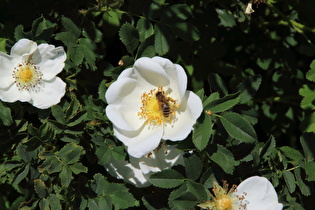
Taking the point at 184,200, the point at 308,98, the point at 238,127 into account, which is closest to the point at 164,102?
the point at 238,127

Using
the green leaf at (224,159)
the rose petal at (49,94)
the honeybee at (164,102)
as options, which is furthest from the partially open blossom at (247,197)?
the rose petal at (49,94)

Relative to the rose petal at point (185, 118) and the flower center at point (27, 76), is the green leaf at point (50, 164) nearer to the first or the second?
the flower center at point (27, 76)

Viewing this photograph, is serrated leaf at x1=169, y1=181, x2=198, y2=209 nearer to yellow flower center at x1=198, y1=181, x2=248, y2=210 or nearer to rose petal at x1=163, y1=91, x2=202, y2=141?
yellow flower center at x1=198, y1=181, x2=248, y2=210

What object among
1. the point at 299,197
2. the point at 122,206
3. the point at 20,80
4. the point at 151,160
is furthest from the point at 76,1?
the point at 299,197

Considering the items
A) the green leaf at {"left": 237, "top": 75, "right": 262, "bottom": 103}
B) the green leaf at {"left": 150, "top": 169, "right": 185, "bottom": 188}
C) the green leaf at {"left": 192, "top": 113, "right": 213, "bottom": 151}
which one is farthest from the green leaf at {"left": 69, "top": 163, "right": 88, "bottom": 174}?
the green leaf at {"left": 237, "top": 75, "right": 262, "bottom": 103}

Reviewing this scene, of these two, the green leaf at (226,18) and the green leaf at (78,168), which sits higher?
the green leaf at (226,18)

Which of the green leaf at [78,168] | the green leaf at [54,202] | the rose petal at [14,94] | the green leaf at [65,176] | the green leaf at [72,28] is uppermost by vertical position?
the green leaf at [72,28]
